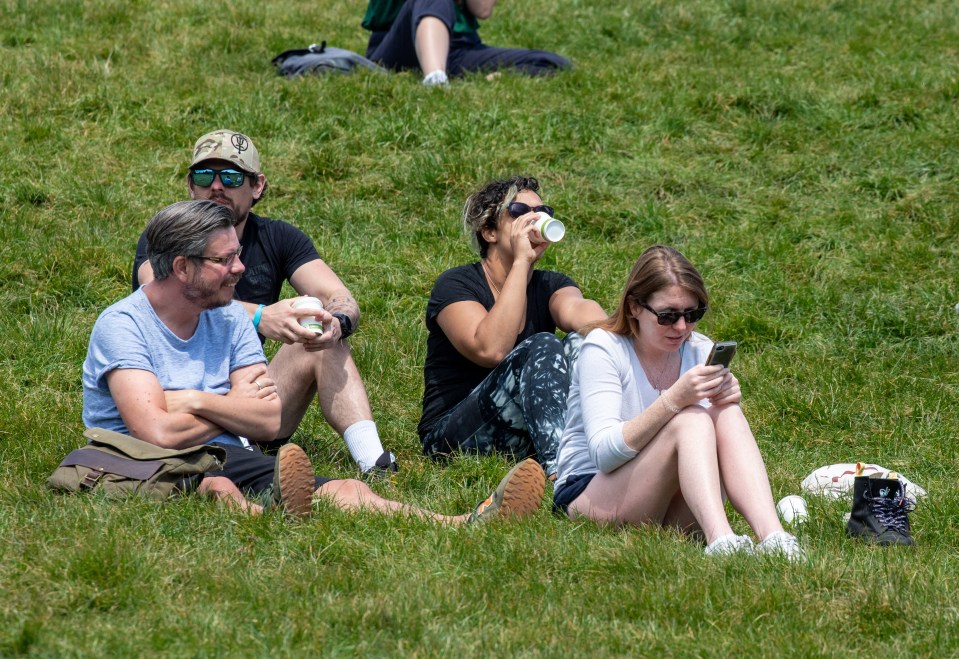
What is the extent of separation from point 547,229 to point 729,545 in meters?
2.07

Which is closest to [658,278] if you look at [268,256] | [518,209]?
[518,209]

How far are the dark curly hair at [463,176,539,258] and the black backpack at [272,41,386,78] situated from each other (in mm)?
4338

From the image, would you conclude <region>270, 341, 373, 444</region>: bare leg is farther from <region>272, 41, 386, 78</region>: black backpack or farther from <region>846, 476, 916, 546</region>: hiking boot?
<region>272, 41, 386, 78</region>: black backpack

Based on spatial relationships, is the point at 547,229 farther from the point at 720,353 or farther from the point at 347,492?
the point at 347,492

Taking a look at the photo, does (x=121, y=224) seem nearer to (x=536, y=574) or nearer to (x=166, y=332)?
(x=166, y=332)

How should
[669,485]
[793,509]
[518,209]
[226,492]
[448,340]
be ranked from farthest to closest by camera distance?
[448,340]
[518,209]
[793,509]
[226,492]
[669,485]

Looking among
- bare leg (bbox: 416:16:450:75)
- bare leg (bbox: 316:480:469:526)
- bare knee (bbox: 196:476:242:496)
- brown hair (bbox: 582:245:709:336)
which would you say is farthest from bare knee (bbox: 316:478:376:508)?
bare leg (bbox: 416:16:450:75)

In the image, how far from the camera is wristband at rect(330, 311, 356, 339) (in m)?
5.96

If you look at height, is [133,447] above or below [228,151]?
below

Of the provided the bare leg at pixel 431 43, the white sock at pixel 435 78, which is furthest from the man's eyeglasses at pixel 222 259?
the bare leg at pixel 431 43

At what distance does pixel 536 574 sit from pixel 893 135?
6.59 metres

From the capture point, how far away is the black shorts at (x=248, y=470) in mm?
5078

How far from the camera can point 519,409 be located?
5848mm

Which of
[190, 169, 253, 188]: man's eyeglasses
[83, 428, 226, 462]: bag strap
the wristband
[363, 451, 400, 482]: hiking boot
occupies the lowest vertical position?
[363, 451, 400, 482]: hiking boot
